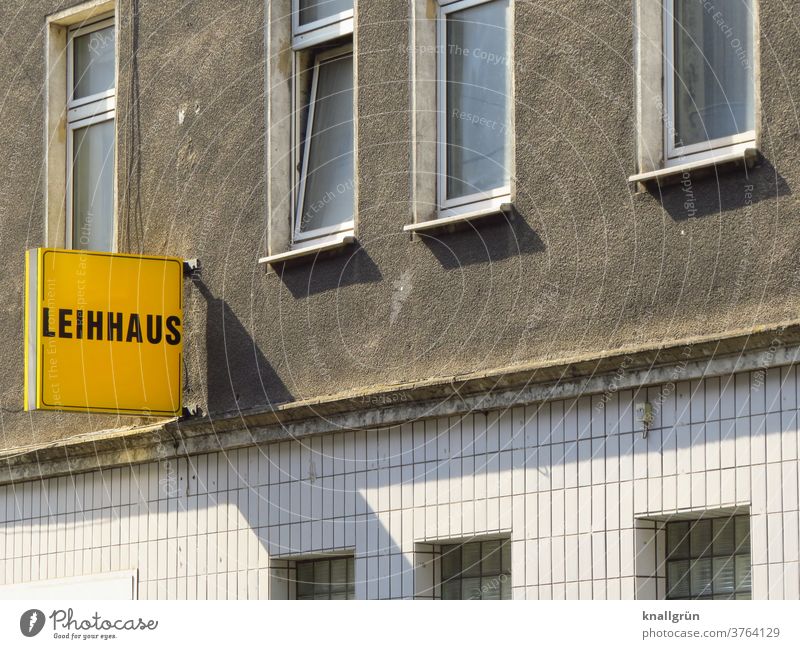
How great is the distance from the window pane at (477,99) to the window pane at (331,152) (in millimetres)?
1052

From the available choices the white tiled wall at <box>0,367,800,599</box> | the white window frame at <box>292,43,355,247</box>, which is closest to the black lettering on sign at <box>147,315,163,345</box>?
the white tiled wall at <box>0,367,800,599</box>

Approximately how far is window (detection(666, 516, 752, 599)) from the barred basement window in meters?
1.35

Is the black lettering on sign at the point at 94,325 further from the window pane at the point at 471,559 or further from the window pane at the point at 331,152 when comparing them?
the window pane at the point at 471,559

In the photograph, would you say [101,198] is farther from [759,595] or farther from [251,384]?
[759,595]

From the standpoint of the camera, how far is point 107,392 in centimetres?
1468

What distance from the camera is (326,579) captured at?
46.7ft

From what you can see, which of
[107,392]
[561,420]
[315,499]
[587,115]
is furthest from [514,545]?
[107,392]

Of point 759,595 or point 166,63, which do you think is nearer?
point 759,595

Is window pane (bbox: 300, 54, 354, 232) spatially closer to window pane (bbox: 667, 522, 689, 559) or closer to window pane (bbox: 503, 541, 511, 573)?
window pane (bbox: 503, 541, 511, 573)

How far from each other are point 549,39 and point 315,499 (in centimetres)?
376

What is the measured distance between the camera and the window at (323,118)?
1458cm

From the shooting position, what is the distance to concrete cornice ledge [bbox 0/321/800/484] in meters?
11.3

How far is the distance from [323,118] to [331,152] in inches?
11.9

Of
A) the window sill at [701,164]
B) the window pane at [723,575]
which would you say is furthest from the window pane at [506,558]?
the window sill at [701,164]
